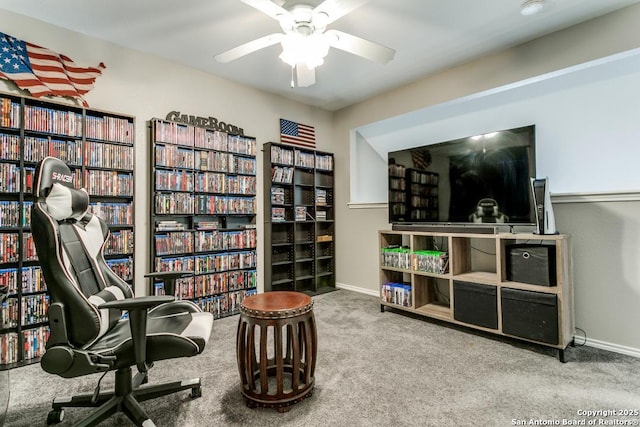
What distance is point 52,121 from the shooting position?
2.35 meters

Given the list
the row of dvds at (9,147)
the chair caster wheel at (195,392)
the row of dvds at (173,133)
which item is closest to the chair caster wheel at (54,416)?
the chair caster wheel at (195,392)

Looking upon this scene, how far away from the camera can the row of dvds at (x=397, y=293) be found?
311 centimetres

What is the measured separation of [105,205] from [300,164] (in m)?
2.19

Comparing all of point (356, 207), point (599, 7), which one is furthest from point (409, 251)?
point (599, 7)

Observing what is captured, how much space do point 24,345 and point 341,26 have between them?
132 inches

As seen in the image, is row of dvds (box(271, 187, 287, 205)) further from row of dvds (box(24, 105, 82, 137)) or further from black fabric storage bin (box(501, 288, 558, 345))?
black fabric storage bin (box(501, 288, 558, 345))

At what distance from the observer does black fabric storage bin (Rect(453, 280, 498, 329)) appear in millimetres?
2475

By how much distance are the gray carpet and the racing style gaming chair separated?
0.19 metres

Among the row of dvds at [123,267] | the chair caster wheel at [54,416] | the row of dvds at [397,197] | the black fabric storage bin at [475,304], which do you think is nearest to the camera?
the chair caster wheel at [54,416]

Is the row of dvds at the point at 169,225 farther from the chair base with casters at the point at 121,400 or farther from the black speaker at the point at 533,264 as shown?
the black speaker at the point at 533,264

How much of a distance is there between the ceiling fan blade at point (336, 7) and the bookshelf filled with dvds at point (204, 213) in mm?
1847

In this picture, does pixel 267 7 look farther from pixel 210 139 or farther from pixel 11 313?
pixel 11 313

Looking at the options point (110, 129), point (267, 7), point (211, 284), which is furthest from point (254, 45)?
point (211, 284)

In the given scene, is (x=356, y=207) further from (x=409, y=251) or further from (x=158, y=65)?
(x=158, y=65)
